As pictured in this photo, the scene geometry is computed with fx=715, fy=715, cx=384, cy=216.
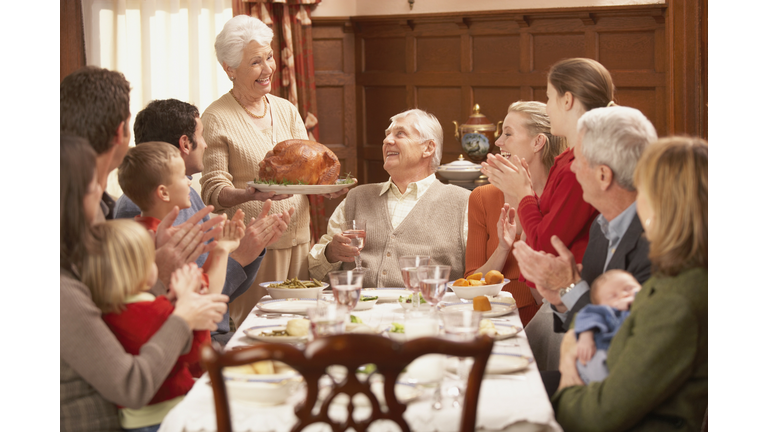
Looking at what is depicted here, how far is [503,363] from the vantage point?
1715mm

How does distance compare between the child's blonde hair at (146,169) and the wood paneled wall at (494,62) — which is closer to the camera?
the child's blonde hair at (146,169)

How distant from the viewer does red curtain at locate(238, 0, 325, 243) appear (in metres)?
5.50

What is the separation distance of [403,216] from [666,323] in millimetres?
1841

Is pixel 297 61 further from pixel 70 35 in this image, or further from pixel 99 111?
pixel 99 111

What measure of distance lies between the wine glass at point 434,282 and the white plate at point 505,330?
7.8 inches

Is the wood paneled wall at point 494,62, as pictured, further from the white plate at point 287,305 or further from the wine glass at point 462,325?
the wine glass at point 462,325

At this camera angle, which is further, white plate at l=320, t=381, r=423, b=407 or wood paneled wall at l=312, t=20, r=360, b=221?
wood paneled wall at l=312, t=20, r=360, b=221

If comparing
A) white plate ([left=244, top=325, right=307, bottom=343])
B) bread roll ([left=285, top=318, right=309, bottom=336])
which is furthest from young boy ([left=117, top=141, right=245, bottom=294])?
bread roll ([left=285, top=318, right=309, bottom=336])

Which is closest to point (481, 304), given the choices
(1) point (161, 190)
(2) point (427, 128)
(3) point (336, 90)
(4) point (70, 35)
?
(1) point (161, 190)

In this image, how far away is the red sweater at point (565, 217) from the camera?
2.18m

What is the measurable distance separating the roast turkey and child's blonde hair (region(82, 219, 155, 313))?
1357mm

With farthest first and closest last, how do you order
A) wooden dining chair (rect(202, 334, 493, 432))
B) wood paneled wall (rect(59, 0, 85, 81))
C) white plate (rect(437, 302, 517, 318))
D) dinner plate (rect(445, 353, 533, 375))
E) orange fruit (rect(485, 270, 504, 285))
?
wood paneled wall (rect(59, 0, 85, 81)), orange fruit (rect(485, 270, 504, 285)), white plate (rect(437, 302, 517, 318)), dinner plate (rect(445, 353, 533, 375)), wooden dining chair (rect(202, 334, 493, 432))

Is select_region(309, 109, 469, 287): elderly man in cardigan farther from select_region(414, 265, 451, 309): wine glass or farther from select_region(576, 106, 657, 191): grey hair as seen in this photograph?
select_region(576, 106, 657, 191): grey hair

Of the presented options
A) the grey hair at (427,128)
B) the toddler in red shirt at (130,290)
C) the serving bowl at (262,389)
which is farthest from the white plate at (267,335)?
the grey hair at (427,128)
